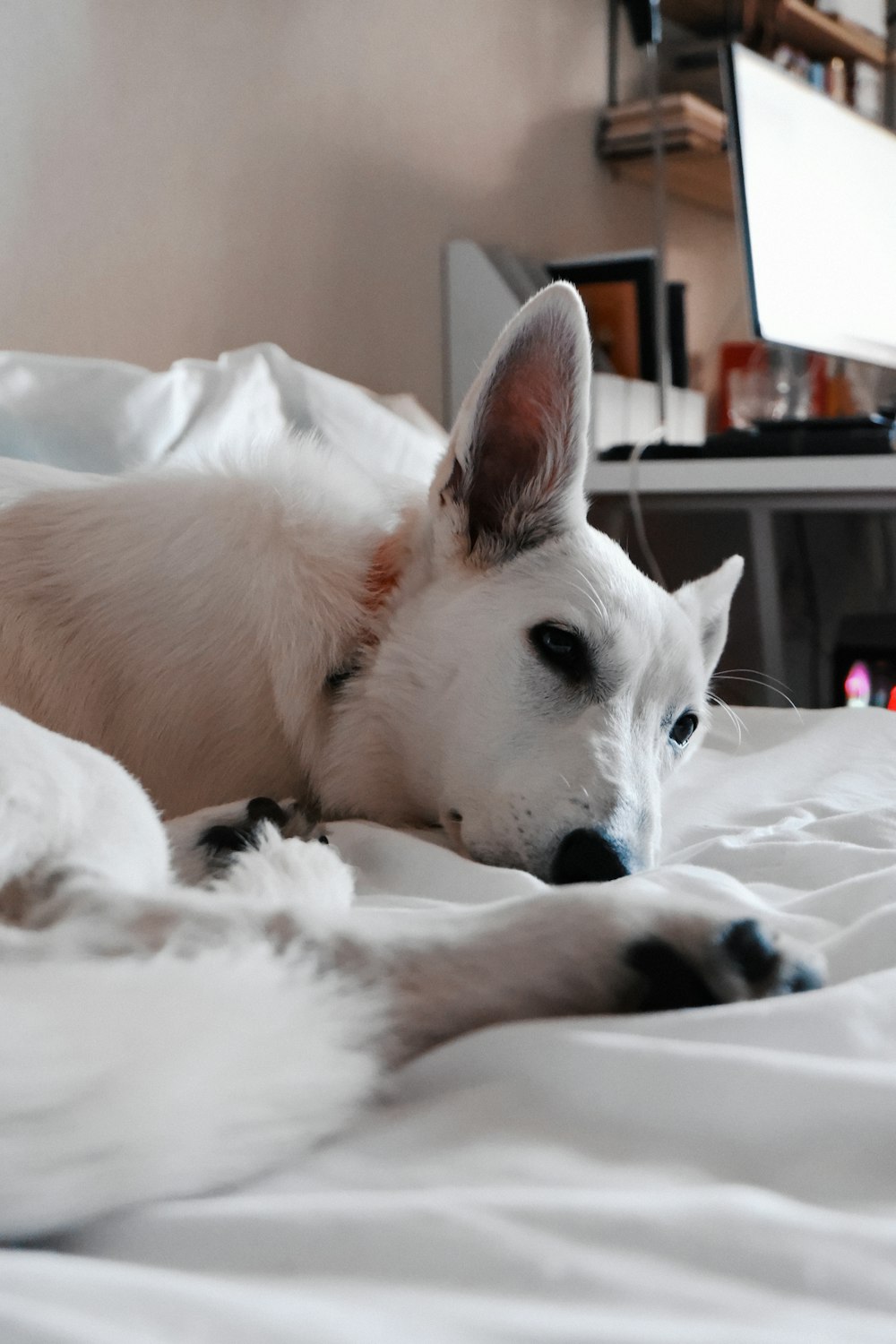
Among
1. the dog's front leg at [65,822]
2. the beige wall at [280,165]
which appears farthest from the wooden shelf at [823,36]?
the dog's front leg at [65,822]

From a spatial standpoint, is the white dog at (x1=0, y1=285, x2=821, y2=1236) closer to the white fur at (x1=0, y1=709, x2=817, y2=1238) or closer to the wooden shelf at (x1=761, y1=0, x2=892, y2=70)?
the white fur at (x1=0, y1=709, x2=817, y2=1238)

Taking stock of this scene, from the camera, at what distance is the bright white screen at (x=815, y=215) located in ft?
8.54

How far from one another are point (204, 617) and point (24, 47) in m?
1.32

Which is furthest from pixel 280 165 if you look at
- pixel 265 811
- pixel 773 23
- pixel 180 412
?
pixel 773 23

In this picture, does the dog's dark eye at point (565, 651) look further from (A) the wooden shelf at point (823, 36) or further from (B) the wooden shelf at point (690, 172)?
(A) the wooden shelf at point (823, 36)

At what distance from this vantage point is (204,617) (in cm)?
107

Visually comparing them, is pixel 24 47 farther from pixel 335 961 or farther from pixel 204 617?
pixel 335 961

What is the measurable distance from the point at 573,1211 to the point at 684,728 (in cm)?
82

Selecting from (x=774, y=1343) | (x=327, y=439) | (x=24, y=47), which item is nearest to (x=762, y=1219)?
(x=774, y=1343)

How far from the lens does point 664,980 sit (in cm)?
57

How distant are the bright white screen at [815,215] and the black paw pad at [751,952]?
2.28 meters

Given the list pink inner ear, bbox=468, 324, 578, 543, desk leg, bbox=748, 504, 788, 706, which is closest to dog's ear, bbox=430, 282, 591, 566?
pink inner ear, bbox=468, 324, 578, 543

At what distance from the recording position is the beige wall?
193 centimetres

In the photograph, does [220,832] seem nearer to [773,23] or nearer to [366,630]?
[366,630]
